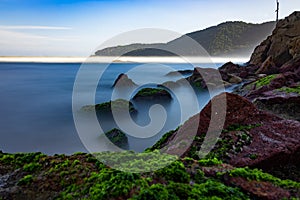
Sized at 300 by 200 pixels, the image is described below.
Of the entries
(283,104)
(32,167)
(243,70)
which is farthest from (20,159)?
(243,70)

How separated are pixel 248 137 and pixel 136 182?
3.77 meters

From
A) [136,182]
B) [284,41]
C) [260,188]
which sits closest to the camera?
[136,182]

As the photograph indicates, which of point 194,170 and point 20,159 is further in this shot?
point 20,159

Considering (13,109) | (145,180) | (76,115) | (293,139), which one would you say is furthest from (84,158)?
(13,109)

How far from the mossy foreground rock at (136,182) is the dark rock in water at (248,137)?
159 centimetres

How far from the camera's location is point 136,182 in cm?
356

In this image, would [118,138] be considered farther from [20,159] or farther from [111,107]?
[20,159]

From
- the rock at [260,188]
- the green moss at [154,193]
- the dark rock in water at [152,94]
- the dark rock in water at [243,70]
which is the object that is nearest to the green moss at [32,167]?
the green moss at [154,193]

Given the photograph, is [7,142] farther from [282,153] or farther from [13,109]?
[282,153]

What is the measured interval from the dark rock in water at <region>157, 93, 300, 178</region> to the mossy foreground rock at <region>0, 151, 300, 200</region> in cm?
159

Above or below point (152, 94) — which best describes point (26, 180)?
above

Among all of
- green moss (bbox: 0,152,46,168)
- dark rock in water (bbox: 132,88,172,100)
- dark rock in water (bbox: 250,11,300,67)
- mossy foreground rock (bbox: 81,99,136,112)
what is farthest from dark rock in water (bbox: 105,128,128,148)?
dark rock in water (bbox: 250,11,300,67)

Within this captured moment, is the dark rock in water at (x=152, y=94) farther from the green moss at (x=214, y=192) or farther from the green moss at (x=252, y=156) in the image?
the green moss at (x=214, y=192)

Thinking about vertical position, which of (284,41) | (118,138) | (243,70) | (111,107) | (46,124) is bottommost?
(46,124)
